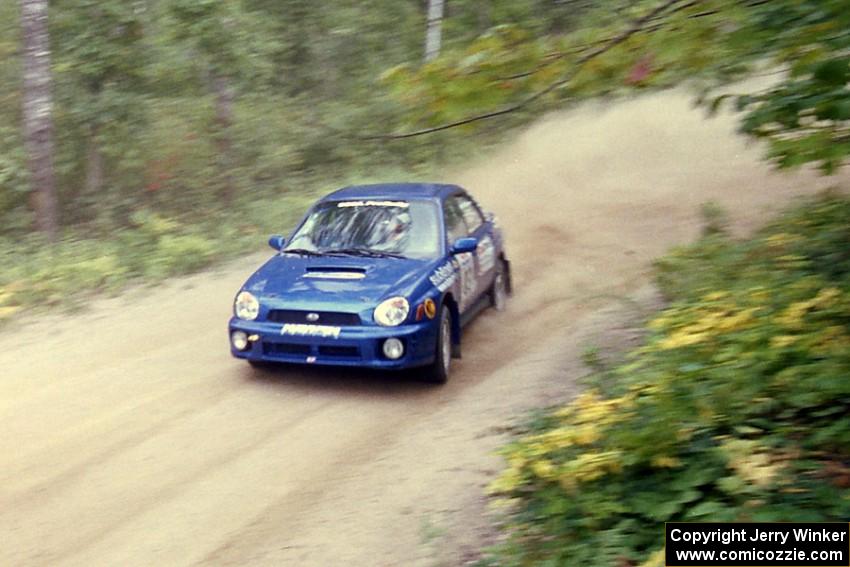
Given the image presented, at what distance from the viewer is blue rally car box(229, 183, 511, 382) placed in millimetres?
7090

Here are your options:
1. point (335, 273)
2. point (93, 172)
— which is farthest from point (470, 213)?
point (93, 172)

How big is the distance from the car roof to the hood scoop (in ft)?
4.18

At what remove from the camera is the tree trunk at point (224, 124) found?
16734 mm

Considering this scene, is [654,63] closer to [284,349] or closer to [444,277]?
[444,277]

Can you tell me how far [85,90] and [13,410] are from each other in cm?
861

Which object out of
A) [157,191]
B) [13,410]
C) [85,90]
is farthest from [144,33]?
[13,410]

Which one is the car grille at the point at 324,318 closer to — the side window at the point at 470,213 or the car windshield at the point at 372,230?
the car windshield at the point at 372,230

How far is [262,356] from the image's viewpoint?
7266 millimetres

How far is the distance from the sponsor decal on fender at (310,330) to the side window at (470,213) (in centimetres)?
257

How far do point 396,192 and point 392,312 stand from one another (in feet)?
6.69

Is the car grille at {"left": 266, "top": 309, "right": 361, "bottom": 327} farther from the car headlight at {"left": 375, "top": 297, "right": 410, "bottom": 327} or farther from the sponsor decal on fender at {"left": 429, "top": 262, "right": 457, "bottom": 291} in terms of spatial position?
the sponsor decal on fender at {"left": 429, "top": 262, "right": 457, "bottom": 291}

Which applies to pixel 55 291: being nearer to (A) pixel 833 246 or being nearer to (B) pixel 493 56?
(B) pixel 493 56

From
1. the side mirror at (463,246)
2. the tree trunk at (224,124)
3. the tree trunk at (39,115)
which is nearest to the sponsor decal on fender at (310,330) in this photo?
the side mirror at (463,246)

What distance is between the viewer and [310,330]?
711cm
